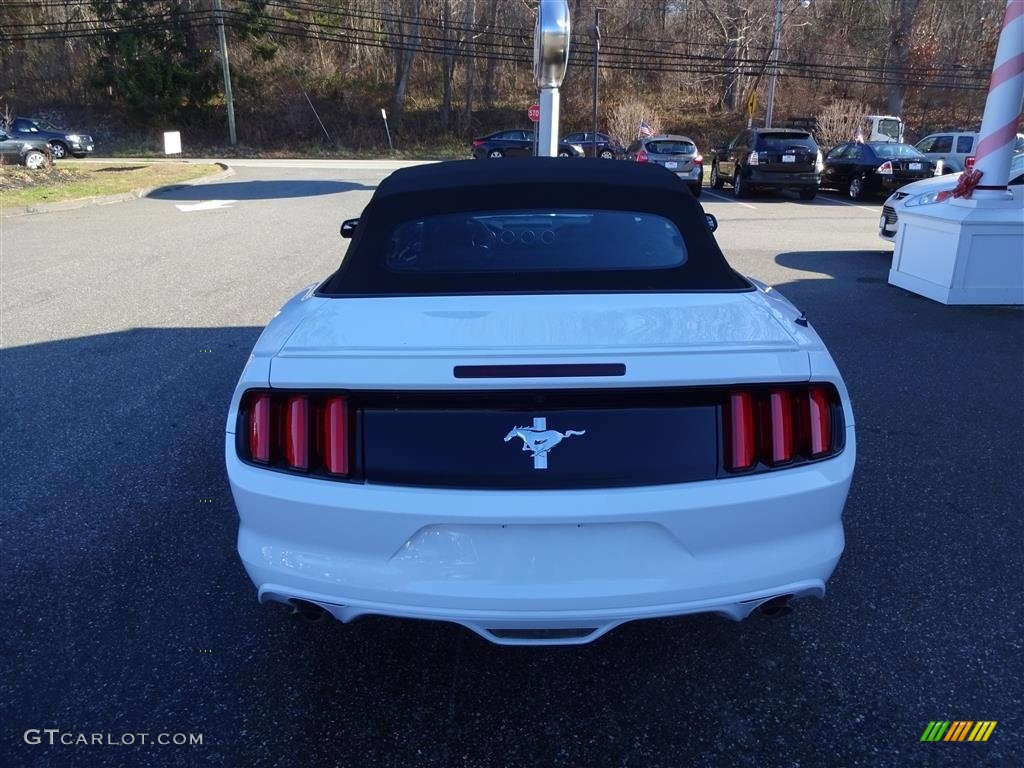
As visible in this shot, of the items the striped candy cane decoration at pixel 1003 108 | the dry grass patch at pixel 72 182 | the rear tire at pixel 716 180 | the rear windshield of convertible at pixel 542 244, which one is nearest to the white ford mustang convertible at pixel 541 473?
the rear windshield of convertible at pixel 542 244

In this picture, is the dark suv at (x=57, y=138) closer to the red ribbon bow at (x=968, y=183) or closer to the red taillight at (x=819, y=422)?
the red ribbon bow at (x=968, y=183)

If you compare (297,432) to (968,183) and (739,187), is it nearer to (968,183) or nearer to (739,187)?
(968,183)

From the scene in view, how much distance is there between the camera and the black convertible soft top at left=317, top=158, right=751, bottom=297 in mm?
2871

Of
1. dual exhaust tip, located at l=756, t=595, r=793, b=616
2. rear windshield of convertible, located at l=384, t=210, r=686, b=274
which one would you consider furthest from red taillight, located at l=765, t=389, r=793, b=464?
rear windshield of convertible, located at l=384, t=210, r=686, b=274

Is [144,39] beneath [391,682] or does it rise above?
above

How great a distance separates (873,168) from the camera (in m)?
17.8

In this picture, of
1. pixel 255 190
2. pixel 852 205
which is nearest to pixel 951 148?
pixel 852 205

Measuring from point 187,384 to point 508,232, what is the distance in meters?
3.03

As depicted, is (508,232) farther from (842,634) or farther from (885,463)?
(885,463)

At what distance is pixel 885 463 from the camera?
13.7 feet

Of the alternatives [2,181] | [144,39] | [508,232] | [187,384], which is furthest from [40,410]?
[144,39]

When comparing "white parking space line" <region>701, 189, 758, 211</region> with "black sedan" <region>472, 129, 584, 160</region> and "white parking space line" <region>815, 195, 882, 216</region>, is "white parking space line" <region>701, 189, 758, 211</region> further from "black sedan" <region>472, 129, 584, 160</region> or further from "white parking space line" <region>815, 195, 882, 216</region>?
"black sedan" <region>472, 129, 584, 160</region>

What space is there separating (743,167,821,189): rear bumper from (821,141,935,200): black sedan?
119 cm

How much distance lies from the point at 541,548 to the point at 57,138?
35011mm
